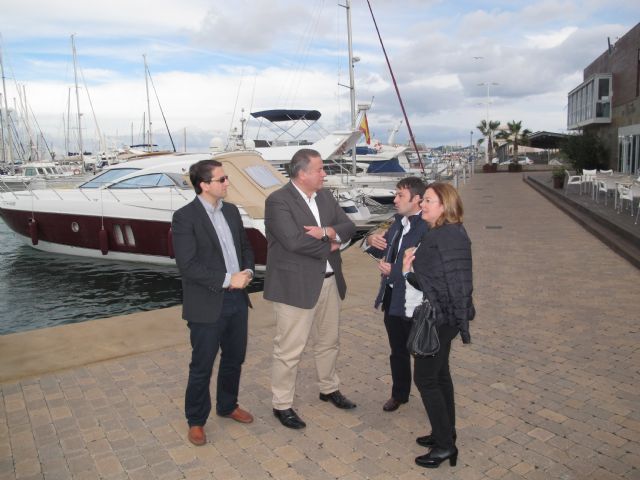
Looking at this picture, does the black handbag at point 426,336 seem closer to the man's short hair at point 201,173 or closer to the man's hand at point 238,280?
the man's hand at point 238,280

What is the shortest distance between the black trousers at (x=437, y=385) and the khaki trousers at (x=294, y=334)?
879 millimetres

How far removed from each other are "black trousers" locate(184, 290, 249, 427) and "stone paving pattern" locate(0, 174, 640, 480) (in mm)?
194

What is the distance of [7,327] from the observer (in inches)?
A: 357

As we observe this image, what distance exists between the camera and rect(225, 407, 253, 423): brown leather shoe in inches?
153

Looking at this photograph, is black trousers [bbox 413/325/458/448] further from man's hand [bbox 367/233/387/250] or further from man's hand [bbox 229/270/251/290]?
man's hand [bbox 229/270/251/290]

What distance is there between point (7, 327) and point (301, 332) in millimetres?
7256

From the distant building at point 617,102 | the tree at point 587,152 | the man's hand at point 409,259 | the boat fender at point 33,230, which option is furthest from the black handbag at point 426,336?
the tree at point 587,152

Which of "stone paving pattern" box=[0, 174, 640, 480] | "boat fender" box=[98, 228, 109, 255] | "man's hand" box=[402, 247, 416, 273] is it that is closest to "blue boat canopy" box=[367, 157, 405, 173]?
"boat fender" box=[98, 228, 109, 255]

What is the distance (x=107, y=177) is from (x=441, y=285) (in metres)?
12.2

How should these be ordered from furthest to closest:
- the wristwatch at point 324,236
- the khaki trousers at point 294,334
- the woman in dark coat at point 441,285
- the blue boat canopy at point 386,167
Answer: the blue boat canopy at point 386,167, the khaki trousers at point 294,334, the wristwatch at point 324,236, the woman in dark coat at point 441,285

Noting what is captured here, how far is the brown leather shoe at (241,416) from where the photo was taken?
3.88 meters

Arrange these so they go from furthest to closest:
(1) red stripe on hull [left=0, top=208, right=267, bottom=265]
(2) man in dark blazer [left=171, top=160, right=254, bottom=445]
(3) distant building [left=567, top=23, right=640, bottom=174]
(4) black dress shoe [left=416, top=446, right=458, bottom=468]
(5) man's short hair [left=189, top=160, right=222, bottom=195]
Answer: (3) distant building [left=567, top=23, right=640, bottom=174]
(1) red stripe on hull [left=0, top=208, right=267, bottom=265]
(5) man's short hair [left=189, top=160, right=222, bottom=195]
(2) man in dark blazer [left=171, top=160, right=254, bottom=445]
(4) black dress shoe [left=416, top=446, right=458, bottom=468]

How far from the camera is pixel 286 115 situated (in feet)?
76.8

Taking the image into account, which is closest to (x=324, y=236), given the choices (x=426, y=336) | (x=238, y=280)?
(x=238, y=280)
